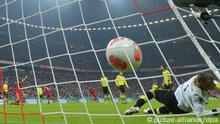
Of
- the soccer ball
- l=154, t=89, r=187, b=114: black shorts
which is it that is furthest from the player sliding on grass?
the soccer ball

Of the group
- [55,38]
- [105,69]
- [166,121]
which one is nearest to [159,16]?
[105,69]

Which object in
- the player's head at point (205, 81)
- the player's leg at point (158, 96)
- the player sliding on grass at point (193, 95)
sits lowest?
the player's leg at point (158, 96)

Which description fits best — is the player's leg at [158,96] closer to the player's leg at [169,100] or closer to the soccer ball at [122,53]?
the player's leg at [169,100]

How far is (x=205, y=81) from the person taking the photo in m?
3.68

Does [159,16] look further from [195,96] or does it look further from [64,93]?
[195,96]

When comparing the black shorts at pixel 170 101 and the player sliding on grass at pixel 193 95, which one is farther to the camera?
the black shorts at pixel 170 101

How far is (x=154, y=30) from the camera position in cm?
2789

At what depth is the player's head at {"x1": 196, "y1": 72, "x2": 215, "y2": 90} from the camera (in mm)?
3660

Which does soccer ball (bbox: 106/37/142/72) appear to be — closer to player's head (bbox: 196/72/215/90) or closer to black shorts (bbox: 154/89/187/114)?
black shorts (bbox: 154/89/187/114)

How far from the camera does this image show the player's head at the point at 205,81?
3.66 metres

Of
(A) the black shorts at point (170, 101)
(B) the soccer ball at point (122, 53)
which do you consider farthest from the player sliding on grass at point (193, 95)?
(B) the soccer ball at point (122, 53)

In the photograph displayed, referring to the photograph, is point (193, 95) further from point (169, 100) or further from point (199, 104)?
point (169, 100)

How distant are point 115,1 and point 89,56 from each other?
751 centimetres

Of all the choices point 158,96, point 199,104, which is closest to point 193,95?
point 199,104
